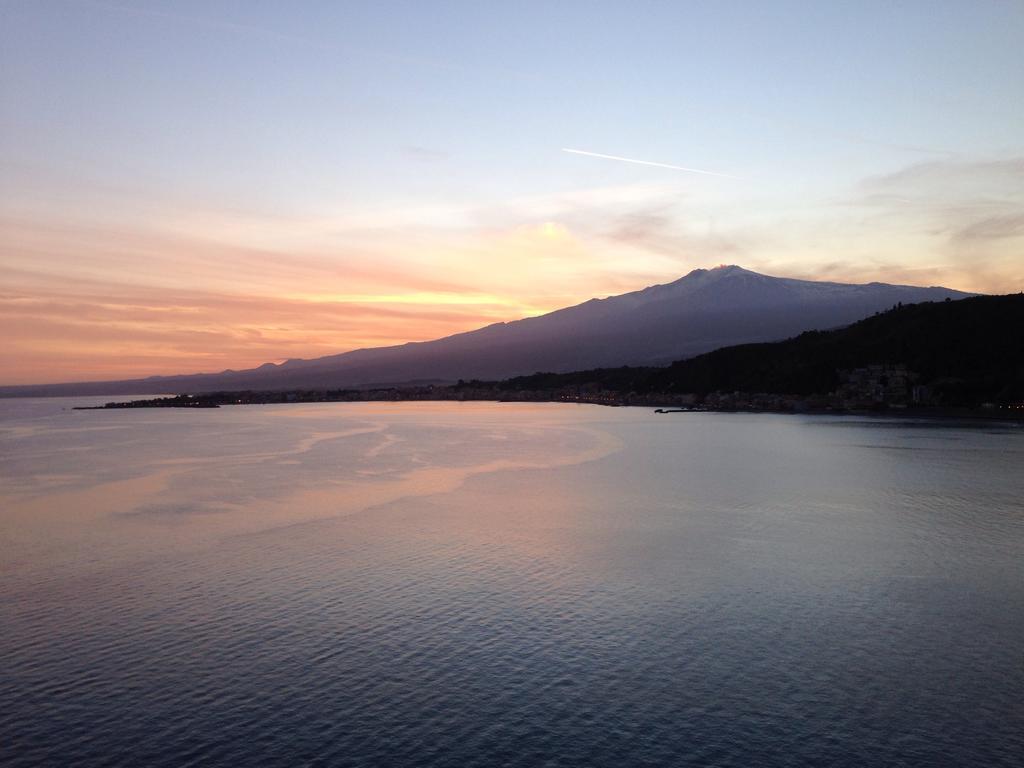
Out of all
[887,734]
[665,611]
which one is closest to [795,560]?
[665,611]

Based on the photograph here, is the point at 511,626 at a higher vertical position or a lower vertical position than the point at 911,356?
lower

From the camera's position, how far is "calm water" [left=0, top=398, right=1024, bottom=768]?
12742mm

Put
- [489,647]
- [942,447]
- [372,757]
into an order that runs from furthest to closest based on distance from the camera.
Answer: [942,447]
[489,647]
[372,757]

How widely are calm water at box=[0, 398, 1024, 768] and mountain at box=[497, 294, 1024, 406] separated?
83.6 m

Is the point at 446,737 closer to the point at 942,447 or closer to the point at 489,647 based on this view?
the point at 489,647

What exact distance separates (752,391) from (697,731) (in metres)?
149

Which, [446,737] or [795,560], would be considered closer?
[446,737]

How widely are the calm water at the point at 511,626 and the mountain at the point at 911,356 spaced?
83648 millimetres

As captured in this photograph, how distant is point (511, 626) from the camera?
18.2m

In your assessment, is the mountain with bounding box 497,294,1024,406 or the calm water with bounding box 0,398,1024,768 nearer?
the calm water with bounding box 0,398,1024,768

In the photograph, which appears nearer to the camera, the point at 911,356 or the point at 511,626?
the point at 511,626

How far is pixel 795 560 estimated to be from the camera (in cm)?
2567

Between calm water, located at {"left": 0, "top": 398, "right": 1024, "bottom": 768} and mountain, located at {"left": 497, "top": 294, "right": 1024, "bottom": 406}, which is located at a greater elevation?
mountain, located at {"left": 497, "top": 294, "right": 1024, "bottom": 406}

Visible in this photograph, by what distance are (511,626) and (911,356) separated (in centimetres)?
13093
